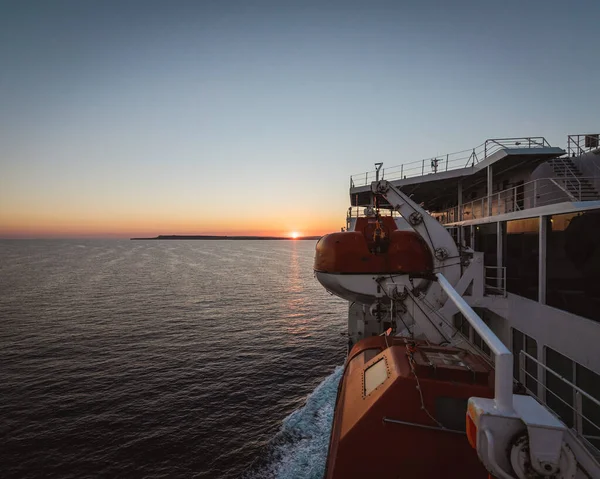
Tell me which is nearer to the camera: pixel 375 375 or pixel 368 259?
pixel 375 375

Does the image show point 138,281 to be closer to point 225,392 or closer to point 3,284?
point 3,284

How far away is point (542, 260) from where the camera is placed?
9.81 m

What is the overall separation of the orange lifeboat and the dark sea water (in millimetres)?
7199

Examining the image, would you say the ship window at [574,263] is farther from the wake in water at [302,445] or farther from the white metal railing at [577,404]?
the wake in water at [302,445]

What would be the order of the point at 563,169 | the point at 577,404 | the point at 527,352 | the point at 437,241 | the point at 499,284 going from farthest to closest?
the point at 563,169, the point at 499,284, the point at 437,241, the point at 527,352, the point at 577,404

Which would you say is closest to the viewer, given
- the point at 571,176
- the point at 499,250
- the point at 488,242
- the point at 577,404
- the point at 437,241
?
the point at 577,404

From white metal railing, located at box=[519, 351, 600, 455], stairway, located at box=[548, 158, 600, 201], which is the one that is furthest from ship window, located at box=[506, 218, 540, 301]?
stairway, located at box=[548, 158, 600, 201]

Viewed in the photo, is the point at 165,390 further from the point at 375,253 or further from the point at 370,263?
the point at 375,253

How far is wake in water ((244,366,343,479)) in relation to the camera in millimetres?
12219

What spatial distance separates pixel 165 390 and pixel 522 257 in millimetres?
18219

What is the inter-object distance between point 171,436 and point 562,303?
1538 cm

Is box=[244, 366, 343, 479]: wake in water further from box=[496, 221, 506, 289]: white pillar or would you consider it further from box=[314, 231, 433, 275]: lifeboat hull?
box=[496, 221, 506, 289]: white pillar

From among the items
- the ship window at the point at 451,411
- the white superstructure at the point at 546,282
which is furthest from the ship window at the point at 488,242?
the ship window at the point at 451,411

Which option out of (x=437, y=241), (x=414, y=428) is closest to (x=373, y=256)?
(x=437, y=241)
